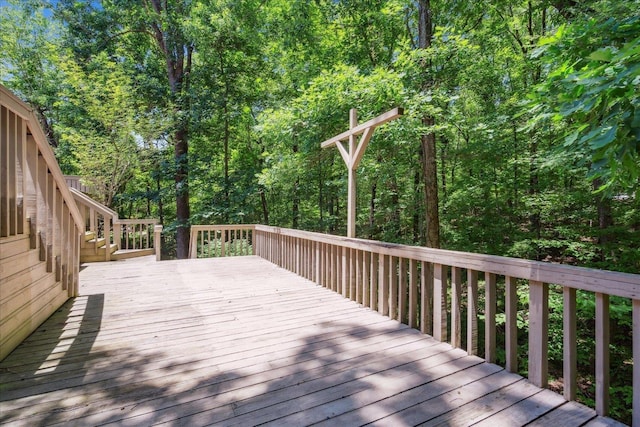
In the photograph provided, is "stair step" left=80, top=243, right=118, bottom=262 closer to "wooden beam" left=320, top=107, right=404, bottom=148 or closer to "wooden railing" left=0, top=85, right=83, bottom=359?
"wooden railing" left=0, top=85, right=83, bottom=359

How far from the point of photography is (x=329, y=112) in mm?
5250

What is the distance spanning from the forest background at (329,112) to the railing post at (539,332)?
2.77m

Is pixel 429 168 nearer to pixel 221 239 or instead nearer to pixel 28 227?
pixel 221 239

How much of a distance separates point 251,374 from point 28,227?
2.31m

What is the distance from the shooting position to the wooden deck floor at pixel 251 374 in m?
1.60

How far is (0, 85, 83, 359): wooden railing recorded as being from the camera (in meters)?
2.20

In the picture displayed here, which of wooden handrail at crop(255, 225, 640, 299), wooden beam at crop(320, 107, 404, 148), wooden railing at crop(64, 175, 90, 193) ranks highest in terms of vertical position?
wooden beam at crop(320, 107, 404, 148)

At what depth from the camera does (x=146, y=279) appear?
4625mm

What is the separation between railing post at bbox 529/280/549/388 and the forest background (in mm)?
2770

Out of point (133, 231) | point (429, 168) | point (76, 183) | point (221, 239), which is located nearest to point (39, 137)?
point (221, 239)

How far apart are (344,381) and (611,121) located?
1961 mm

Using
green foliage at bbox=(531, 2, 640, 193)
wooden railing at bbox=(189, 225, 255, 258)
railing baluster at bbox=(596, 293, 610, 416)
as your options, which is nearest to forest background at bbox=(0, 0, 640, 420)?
wooden railing at bbox=(189, 225, 255, 258)

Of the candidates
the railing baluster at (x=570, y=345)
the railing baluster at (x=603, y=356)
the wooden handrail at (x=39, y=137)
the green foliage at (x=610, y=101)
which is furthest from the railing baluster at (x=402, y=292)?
the wooden handrail at (x=39, y=137)

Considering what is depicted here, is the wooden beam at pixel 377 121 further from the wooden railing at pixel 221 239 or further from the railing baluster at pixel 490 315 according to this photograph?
the wooden railing at pixel 221 239
